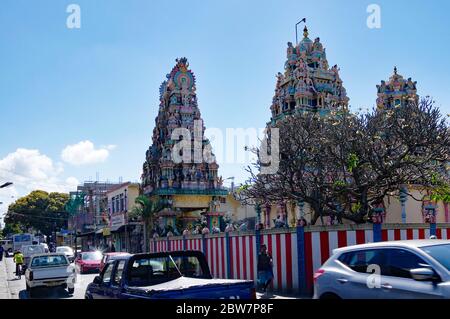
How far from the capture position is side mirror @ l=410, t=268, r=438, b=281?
673 centimetres

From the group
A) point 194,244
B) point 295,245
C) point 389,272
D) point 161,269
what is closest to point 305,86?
point 194,244

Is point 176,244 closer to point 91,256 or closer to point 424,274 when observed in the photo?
point 91,256

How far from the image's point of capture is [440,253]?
7.11 meters

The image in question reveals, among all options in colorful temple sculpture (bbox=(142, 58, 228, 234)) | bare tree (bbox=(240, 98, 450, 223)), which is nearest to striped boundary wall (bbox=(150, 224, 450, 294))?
bare tree (bbox=(240, 98, 450, 223))

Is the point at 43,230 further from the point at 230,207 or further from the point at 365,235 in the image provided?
the point at 365,235

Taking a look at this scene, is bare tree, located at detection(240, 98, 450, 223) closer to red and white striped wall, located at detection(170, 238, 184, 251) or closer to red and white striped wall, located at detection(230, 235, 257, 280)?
red and white striped wall, located at detection(230, 235, 257, 280)

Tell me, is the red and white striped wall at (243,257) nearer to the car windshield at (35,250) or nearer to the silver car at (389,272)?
the silver car at (389,272)

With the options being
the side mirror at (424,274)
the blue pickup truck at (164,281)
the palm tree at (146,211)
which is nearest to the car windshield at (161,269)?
the blue pickup truck at (164,281)

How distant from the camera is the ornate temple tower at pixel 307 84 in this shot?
38.2 metres

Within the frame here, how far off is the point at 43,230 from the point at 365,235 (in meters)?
81.3

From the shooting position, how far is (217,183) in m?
46.4

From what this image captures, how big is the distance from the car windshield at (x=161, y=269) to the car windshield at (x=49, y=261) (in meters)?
11.3
